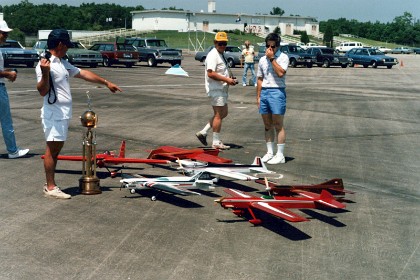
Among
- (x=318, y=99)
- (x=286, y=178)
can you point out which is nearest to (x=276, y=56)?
(x=286, y=178)

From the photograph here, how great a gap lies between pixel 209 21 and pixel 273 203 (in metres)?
113

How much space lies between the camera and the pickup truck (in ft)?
145

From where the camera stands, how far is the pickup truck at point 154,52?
4412cm

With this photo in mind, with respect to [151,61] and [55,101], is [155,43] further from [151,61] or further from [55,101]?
[55,101]

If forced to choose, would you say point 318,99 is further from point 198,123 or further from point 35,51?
point 35,51

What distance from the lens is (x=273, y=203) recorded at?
22.3 feet

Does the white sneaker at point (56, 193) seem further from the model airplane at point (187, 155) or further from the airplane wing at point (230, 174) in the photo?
the model airplane at point (187, 155)

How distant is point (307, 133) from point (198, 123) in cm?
268

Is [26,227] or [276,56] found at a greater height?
[276,56]

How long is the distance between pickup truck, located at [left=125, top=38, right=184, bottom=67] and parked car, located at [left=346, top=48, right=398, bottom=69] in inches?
701

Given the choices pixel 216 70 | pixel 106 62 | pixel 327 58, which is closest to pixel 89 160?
pixel 216 70

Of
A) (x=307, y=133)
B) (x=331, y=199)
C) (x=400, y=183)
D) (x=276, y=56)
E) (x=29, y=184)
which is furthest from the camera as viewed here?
(x=307, y=133)

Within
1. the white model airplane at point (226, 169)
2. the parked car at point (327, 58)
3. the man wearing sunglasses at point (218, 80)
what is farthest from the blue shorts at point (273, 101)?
the parked car at point (327, 58)

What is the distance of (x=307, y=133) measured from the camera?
535 inches
